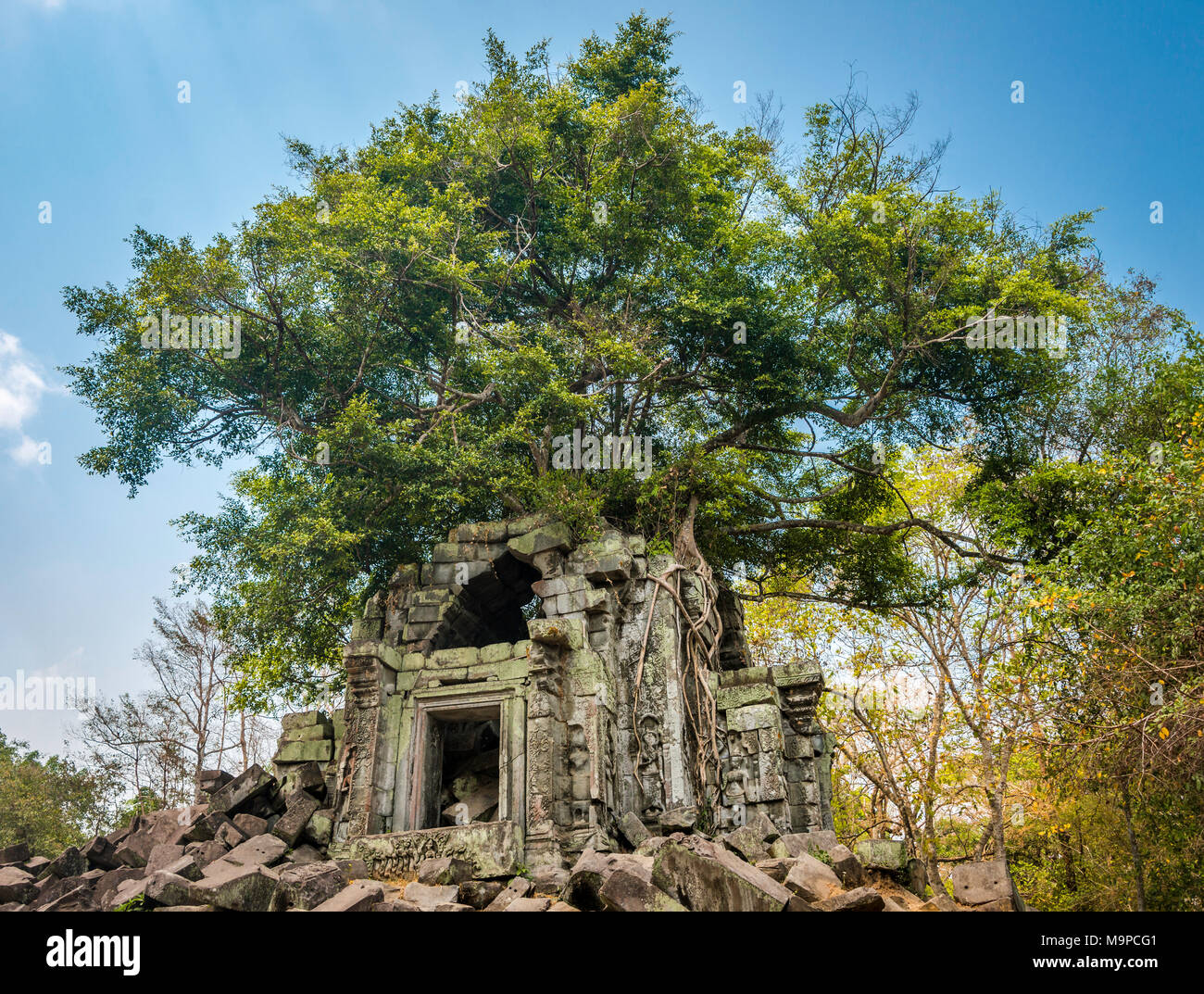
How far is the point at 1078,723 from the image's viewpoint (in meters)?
9.41

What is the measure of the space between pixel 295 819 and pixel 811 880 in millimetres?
6065

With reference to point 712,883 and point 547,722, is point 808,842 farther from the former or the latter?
point 547,722

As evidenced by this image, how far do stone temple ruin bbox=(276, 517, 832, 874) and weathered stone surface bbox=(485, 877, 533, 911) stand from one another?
3.90 feet

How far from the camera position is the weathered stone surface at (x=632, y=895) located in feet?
18.5

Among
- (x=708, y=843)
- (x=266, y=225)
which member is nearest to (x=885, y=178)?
(x=266, y=225)

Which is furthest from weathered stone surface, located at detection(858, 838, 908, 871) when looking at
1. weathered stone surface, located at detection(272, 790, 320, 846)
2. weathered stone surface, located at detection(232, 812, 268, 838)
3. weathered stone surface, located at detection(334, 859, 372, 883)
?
weathered stone surface, located at detection(232, 812, 268, 838)

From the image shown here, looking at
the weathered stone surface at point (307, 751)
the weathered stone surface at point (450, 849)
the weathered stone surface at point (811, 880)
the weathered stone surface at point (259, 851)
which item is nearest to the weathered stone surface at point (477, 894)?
the weathered stone surface at point (450, 849)

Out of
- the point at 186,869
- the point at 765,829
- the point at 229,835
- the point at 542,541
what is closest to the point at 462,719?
the point at 542,541

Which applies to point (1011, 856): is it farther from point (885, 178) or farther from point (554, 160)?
point (554, 160)

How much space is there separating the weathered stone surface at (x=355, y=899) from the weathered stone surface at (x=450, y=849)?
167 centimetres

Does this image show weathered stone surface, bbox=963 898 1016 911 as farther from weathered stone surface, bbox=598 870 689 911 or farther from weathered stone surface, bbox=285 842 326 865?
weathered stone surface, bbox=285 842 326 865

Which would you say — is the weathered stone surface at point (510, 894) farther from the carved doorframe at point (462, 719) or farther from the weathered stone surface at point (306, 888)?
the carved doorframe at point (462, 719)

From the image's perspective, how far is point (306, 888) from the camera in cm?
641

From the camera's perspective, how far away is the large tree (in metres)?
11.9
